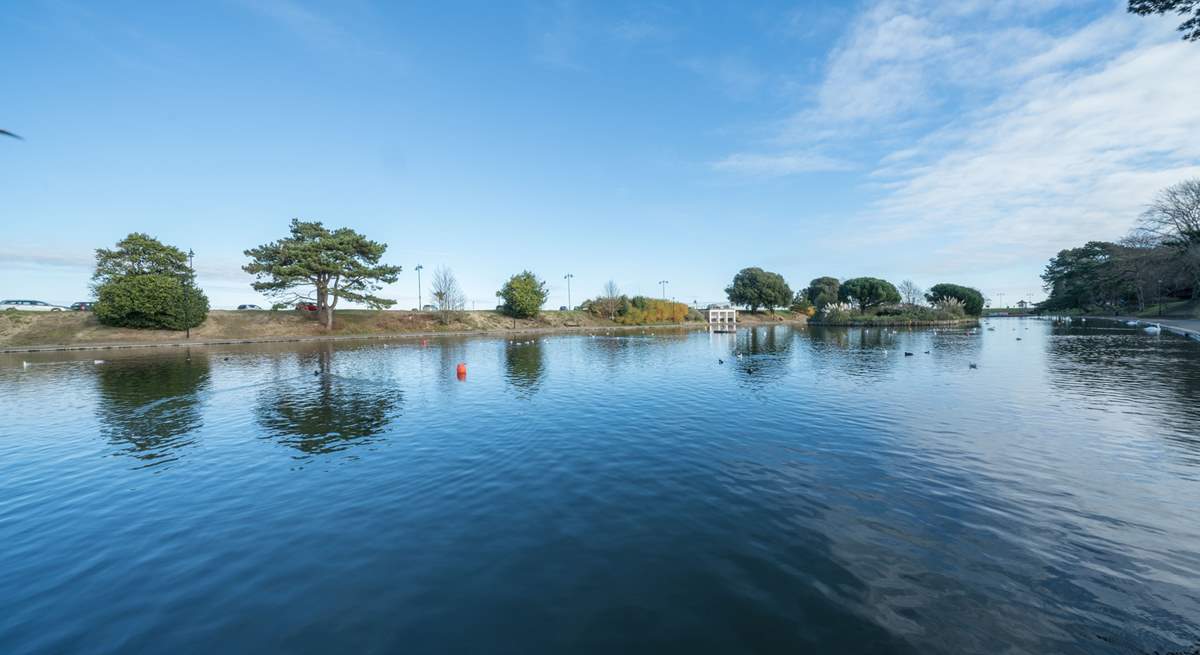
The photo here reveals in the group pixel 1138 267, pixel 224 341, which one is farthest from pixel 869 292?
pixel 224 341

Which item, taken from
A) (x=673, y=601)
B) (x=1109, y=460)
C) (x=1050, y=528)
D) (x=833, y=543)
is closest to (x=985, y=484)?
(x=1050, y=528)

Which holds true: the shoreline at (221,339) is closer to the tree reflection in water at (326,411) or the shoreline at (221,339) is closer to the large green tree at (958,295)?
the tree reflection in water at (326,411)

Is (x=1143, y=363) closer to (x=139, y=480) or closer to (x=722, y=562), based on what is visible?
(x=722, y=562)

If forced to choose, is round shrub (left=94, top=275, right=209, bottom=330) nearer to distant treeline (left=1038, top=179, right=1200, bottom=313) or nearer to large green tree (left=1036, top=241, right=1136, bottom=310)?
distant treeline (left=1038, top=179, right=1200, bottom=313)

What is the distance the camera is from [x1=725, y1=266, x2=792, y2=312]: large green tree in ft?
432

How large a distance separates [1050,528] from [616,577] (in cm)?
827

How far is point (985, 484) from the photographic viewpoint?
992 centimetres

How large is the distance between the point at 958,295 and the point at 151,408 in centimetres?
14667

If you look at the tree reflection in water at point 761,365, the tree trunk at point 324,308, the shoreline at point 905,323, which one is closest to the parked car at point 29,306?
the tree trunk at point 324,308

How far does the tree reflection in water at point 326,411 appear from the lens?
→ 1459cm

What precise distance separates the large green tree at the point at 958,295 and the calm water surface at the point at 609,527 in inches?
4473

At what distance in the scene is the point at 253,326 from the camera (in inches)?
2650

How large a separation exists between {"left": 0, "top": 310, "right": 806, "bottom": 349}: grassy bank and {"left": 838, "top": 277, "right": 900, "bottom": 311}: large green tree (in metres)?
66.4

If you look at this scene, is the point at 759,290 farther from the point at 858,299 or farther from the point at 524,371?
the point at 524,371
